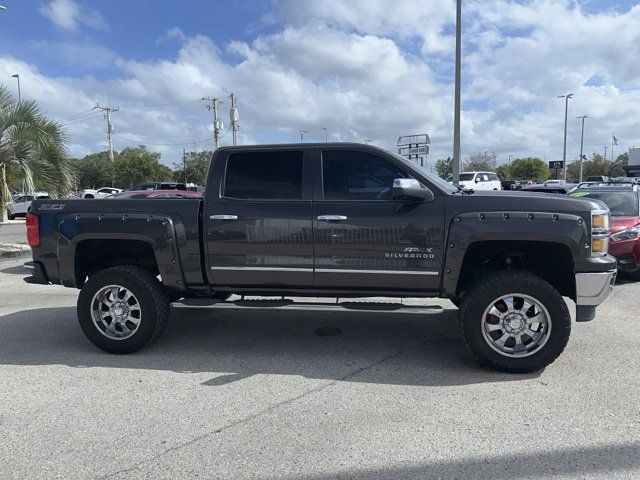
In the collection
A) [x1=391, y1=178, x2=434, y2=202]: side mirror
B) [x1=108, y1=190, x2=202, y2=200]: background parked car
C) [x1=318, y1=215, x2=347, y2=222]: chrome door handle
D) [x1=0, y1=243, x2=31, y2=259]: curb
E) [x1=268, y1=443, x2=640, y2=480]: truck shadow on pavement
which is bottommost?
[x1=268, y1=443, x2=640, y2=480]: truck shadow on pavement

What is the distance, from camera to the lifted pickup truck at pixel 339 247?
14.6 feet

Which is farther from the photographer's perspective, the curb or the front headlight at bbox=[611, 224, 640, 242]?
the curb

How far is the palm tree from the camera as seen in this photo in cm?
1185

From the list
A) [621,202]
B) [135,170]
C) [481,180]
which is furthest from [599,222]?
[135,170]

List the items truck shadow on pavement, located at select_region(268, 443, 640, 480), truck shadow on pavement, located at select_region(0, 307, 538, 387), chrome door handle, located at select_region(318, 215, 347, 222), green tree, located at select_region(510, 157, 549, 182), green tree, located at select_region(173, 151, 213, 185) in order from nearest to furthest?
truck shadow on pavement, located at select_region(268, 443, 640, 480) < truck shadow on pavement, located at select_region(0, 307, 538, 387) < chrome door handle, located at select_region(318, 215, 347, 222) < green tree, located at select_region(173, 151, 213, 185) < green tree, located at select_region(510, 157, 549, 182)

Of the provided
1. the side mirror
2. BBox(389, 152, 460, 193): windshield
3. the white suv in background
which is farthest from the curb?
the white suv in background

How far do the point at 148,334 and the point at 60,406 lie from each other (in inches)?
46.6

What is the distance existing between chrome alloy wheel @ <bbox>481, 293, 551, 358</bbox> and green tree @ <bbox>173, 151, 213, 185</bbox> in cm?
6872

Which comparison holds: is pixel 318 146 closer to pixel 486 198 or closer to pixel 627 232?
pixel 486 198

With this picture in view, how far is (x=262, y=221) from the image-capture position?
488 cm

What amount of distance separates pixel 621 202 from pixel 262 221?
7.58 metres

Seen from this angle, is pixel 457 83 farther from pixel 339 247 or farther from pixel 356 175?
pixel 339 247

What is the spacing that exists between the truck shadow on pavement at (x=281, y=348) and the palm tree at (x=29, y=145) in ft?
21.5

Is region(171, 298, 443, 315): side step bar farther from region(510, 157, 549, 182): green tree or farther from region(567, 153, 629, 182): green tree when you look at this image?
region(567, 153, 629, 182): green tree
